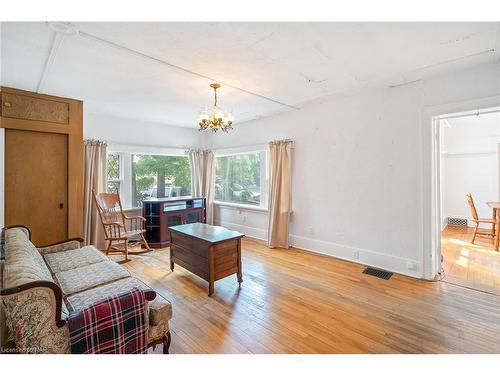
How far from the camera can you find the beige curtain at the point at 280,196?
14.5ft

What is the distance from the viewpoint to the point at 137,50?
7.49 feet

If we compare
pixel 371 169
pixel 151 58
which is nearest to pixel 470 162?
pixel 371 169

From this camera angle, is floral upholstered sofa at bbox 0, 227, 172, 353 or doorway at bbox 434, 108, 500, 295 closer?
floral upholstered sofa at bbox 0, 227, 172, 353

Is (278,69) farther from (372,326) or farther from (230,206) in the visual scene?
(230,206)

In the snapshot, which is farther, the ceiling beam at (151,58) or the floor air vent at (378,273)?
the floor air vent at (378,273)

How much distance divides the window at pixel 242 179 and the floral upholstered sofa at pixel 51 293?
3.26 meters

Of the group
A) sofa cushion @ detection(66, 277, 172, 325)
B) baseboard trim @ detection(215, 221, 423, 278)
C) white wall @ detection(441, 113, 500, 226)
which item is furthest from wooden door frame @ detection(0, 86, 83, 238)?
white wall @ detection(441, 113, 500, 226)

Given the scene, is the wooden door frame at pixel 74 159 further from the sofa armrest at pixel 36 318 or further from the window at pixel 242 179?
the window at pixel 242 179

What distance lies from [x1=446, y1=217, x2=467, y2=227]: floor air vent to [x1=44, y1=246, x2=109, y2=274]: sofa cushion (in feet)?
24.7

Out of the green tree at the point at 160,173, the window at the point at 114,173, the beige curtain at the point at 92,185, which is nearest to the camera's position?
the beige curtain at the point at 92,185

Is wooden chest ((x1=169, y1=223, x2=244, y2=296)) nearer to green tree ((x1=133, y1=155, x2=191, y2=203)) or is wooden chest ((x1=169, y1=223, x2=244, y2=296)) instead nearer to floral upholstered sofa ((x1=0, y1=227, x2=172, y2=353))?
floral upholstered sofa ((x1=0, y1=227, x2=172, y2=353))

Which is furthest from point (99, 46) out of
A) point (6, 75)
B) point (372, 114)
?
point (372, 114)

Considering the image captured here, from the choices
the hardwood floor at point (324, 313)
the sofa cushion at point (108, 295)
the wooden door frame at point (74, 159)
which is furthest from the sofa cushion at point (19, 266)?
the wooden door frame at point (74, 159)

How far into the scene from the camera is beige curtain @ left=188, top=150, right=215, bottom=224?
5898 mm
